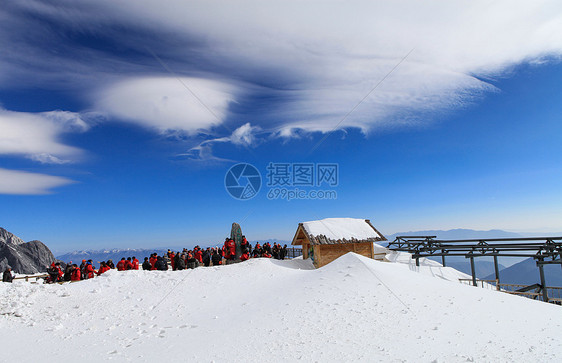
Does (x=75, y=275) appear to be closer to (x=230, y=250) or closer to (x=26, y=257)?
(x=230, y=250)

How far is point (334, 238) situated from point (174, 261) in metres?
11.8

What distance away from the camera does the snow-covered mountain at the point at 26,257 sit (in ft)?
183

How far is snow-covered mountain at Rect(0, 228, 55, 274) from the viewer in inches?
2197

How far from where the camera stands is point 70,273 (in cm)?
1736

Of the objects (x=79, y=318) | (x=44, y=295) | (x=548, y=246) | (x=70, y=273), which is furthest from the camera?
(x=548, y=246)

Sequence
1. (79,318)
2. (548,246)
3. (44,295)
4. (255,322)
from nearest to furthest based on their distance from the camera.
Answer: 1. (255,322)
2. (79,318)
3. (44,295)
4. (548,246)

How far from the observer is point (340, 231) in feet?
79.9

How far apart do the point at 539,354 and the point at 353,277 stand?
6609 mm

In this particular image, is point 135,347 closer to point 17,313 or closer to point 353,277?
point 17,313

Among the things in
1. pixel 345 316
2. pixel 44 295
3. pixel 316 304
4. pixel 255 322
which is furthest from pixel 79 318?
pixel 345 316

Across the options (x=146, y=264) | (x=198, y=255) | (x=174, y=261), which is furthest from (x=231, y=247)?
(x=146, y=264)

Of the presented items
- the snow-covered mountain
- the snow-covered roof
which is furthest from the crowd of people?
the snow-covered mountain

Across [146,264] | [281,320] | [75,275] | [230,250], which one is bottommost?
[281,320]

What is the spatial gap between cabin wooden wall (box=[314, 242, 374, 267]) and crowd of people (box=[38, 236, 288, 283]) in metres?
4.83
